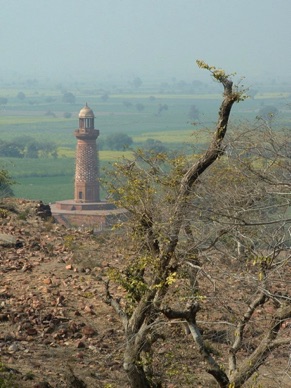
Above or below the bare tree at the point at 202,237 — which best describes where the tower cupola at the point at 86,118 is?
below

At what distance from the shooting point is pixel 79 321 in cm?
1057

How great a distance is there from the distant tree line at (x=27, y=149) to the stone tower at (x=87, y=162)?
38.7m

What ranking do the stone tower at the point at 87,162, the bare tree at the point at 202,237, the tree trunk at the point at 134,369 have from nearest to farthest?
the bare tree at the point at 202,237 < the tree trunk at the point at 134,369 < the stone tower at the point at 87,162

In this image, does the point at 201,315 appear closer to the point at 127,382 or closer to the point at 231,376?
the point at 127,382

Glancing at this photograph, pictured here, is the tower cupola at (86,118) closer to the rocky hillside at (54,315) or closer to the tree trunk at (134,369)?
the rocky hillside at (54,315)

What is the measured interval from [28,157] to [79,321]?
3479 inches

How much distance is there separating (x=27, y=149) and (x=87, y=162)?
1893 inches

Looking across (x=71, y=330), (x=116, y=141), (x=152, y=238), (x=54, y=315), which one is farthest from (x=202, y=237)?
(x=116, y=141)

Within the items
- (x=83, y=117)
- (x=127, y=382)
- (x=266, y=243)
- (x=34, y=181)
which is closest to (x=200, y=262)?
(x=266, y=243)

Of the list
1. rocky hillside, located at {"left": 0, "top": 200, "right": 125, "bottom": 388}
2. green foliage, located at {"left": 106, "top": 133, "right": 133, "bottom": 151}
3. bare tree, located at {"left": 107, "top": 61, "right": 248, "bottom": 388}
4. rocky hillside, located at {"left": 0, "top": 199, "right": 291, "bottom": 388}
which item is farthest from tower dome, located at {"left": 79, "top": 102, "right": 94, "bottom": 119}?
green foliage, located at {"left": 106, "top": 133, "right": 133, "bottom": 151}

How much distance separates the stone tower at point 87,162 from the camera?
177 ft

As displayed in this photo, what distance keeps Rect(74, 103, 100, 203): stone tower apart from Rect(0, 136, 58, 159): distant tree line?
3867 cm

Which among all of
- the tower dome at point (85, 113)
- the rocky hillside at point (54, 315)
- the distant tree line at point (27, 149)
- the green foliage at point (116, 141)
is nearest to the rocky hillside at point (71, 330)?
the rocky hillside at point (54, 315)

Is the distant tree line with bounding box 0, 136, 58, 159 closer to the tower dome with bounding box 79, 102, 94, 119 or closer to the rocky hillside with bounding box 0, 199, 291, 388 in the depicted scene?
the tower dome with bounding box 79, 102, 94, 119
